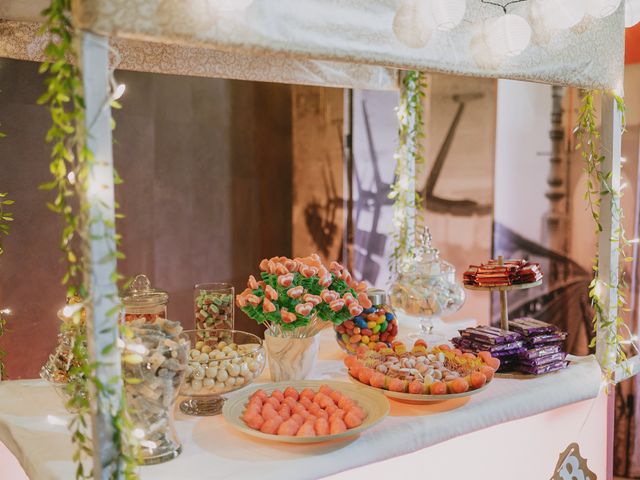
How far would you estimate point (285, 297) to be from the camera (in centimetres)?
171

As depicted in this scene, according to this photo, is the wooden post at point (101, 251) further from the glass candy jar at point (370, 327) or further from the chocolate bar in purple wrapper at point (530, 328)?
the chocolate bar in purple wrapper at point (530, 328)

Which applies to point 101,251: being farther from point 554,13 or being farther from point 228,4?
point 554,13

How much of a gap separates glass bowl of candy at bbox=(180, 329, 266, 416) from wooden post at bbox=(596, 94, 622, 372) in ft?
3.89

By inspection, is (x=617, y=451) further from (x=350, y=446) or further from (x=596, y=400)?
(x=350, y=446)

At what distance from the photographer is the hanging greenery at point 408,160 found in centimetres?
279

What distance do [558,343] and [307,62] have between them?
1.43 m

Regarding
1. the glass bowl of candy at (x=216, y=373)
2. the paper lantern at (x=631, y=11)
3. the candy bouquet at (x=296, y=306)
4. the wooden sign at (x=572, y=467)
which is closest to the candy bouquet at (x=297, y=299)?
the candy bouquet at (x=296, y=306)

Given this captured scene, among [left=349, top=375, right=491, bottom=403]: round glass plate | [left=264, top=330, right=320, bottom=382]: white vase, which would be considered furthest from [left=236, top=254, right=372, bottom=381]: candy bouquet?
[left=349, top=375, right=491, bottom=403]: round glass plate

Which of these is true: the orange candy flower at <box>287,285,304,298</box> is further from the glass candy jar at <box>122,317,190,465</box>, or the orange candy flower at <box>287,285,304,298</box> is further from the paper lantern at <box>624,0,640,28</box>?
the paper lantern at <box>624,0,640,28</box>

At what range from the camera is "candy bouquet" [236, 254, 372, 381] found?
1.70 m

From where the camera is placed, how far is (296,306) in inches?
66.1

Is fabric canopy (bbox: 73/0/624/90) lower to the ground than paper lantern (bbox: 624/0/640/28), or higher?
lower

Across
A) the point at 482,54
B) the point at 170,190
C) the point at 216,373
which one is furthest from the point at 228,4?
the point at 170,190

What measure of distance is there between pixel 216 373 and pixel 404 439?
488mm
